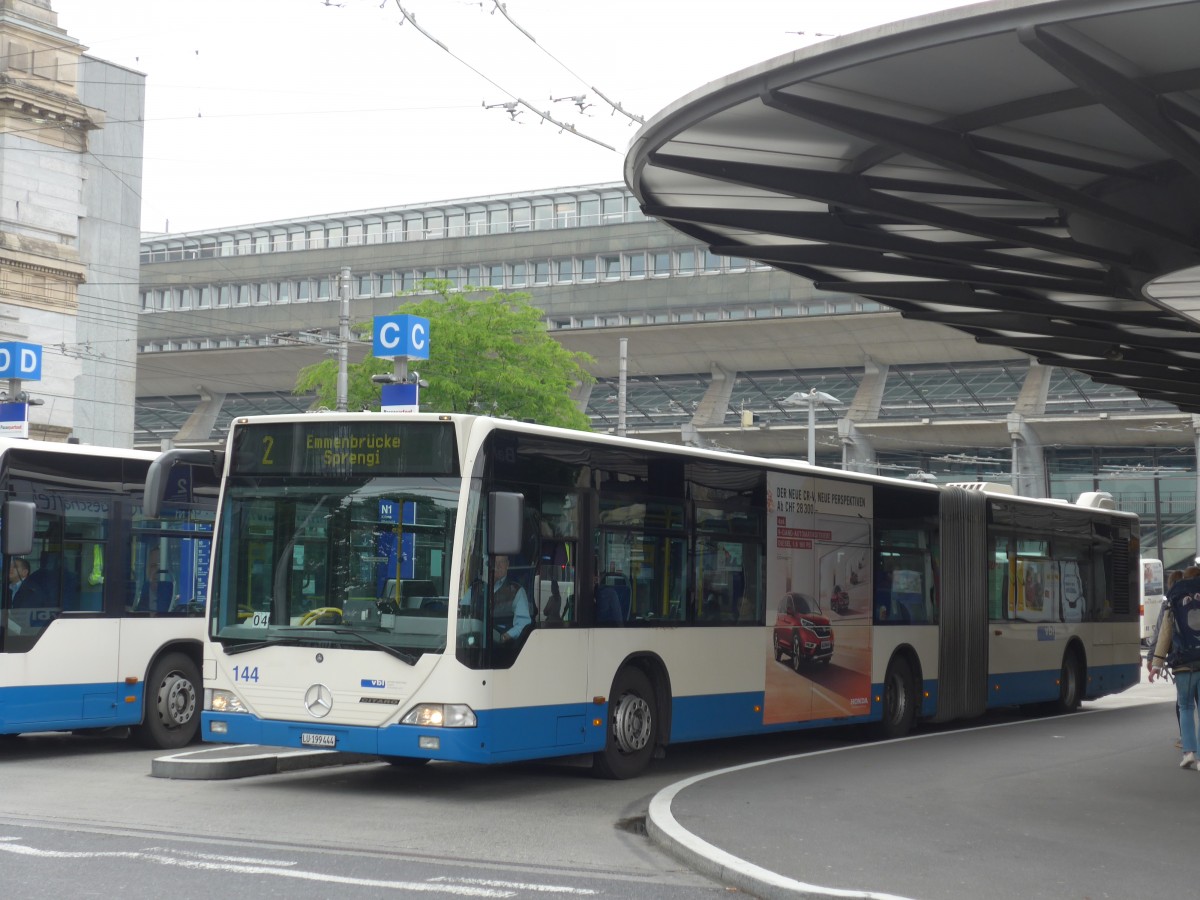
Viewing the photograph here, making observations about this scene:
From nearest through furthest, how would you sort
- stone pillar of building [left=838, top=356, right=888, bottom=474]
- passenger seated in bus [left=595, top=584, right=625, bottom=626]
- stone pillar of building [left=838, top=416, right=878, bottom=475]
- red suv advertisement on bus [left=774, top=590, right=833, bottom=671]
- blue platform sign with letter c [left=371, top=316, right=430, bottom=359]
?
passenger seated in bus [left=595, top=584, right=625, bottom=626] < red suv advertisement on bus [left=774, top=590, right=833, bottom=671] < blue platform sign with letter c [left=371, top=316, right=430, bottom=359] < stone pillar of building [left=838, top=416, right=878, bottom=475] < stone pillar of building [left=838, top=356, right=888, bottom=474]

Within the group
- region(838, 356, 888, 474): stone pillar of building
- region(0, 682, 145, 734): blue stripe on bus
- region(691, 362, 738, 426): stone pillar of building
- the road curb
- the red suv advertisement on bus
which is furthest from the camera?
region(691, 362, 738, 426): stone pillar of building

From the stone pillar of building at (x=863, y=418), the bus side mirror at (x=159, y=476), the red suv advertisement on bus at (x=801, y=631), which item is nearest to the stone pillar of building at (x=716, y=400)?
the stone pillar of building at (x=863, y=418)

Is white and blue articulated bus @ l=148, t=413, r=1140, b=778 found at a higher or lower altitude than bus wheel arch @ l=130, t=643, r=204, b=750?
higher

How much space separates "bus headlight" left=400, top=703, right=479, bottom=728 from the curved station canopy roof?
14.6 ft

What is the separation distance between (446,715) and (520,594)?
1.16 metres

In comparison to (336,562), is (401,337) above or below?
above

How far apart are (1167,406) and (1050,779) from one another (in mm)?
42432

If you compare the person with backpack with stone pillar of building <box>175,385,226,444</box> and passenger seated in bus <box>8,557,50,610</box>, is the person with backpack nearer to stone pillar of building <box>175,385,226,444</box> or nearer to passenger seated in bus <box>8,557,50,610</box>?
passenger seated in bus <box>8,557,50,610</box>

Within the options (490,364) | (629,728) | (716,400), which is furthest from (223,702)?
(716,400)

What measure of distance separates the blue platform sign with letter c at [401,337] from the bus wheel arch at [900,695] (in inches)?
378

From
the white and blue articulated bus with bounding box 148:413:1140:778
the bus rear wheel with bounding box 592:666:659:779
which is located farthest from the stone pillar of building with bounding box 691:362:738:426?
the bus rear wheel with bounding box 592:666:659:779

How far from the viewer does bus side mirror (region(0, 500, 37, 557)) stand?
1323 centimetres

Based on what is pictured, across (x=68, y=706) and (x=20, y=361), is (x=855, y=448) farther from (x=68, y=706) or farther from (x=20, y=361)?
(x=68, y=706)

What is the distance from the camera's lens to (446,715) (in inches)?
450
